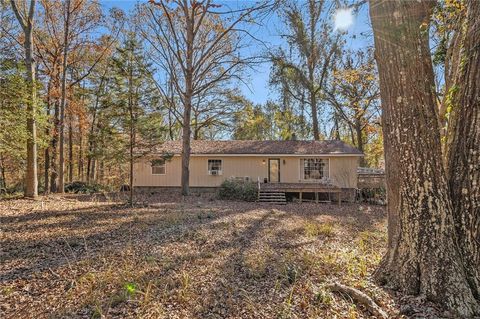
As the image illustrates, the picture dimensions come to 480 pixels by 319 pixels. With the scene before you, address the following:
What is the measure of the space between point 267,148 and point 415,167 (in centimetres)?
1436

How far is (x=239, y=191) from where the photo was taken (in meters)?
14.1

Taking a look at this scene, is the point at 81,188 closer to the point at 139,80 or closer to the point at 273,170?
the point at 139,80

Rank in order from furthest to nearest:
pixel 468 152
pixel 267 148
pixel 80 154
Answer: pixel 80 154, pixel 267 148, pixel 468 152

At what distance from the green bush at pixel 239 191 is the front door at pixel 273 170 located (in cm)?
276

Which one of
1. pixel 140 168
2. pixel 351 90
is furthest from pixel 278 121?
pixel 140 168

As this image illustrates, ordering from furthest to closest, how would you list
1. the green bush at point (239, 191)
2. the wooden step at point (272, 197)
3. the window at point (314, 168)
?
the window at point (314, 168) → the green bush at point (239, 191) → the wooden step at point (272, 197)

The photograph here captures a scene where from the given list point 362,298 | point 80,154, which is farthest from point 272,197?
point 80,154

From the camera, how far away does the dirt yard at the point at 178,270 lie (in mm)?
2857

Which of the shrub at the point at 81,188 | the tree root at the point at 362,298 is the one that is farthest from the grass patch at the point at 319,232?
the shrub at the point at 81,188

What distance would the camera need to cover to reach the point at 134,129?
982 centimetres

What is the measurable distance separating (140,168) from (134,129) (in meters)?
8.01

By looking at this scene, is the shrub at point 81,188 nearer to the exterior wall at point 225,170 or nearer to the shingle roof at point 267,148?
the exterior wall at point 225,170

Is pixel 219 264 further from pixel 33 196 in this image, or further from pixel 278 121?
pixel 278 121

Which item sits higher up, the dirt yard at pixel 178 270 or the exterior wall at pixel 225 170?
the exterior wall at pixel 225 170
